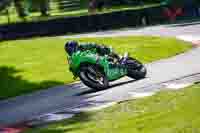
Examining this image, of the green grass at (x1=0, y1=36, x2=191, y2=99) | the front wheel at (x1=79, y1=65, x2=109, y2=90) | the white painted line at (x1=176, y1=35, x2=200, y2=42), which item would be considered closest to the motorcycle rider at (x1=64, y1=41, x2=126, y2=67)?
the front wheel at (x1=79, y1=65, x2=109, y2=90)

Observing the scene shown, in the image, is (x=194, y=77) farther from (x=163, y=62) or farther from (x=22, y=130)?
(x=22, y=130)

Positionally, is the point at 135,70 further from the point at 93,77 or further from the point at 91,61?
the point at 91,61

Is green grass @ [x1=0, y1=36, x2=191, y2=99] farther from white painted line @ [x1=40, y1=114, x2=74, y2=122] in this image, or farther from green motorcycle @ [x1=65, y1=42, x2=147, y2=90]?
white painted line @ [x1=40, y1=114, x2=74, y2=122]

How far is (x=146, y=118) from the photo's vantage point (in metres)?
10.7

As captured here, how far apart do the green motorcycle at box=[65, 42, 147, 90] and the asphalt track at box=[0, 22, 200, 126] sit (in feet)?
1.08

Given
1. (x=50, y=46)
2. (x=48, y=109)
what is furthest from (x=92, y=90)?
(x=50, y=46)

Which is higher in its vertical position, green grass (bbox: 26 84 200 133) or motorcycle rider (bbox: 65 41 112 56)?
motorcycle rider (bbox: 65 41 112 56)

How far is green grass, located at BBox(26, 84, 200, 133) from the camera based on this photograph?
→ 9.59 m

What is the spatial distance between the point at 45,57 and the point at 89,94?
10.9m

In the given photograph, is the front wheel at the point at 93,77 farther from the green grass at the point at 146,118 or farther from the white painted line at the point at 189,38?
the white painted line at the point at 189,38

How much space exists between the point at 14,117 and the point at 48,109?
98 centimetres

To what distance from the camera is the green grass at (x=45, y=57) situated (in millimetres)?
21422

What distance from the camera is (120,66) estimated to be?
1788 cm

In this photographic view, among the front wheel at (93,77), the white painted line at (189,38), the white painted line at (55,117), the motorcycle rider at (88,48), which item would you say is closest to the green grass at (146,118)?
the white painted line at (55,117)
